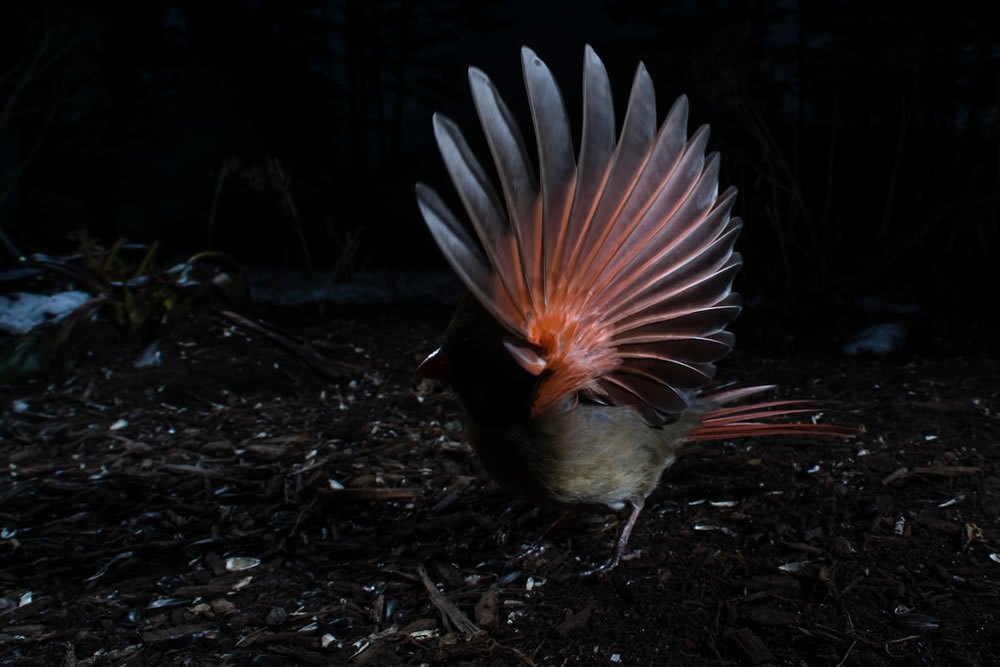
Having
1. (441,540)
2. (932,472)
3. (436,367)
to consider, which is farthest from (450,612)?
(932,472)

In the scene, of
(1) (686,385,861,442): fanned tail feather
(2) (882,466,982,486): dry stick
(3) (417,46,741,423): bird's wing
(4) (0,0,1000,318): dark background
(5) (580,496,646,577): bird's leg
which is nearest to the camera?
(3) (417,46,741,423): bird's wing

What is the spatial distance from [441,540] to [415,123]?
382 centimetres

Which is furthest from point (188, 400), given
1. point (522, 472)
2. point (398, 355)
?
point (522, 472)

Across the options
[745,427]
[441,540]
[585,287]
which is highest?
[585,287]

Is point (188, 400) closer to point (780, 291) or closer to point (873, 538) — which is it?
point (873, 538)

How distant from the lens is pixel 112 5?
17.6 feet

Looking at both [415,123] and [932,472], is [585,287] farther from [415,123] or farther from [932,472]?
[415,123]

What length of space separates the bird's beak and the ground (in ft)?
1.61

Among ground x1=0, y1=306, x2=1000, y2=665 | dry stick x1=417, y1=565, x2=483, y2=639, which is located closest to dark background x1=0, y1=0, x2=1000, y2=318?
ground x1=0, y1=306, x2=1000, y2=665

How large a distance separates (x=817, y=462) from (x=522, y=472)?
108cm

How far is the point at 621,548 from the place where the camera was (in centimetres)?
173

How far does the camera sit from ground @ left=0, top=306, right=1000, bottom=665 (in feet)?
4.81

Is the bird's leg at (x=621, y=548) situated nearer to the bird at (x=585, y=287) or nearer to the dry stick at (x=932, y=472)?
the bird at (x=585, y=287)

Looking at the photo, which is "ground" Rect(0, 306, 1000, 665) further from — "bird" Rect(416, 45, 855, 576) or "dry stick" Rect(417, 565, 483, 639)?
"bird" Rect(416, 45, 855, 576)
